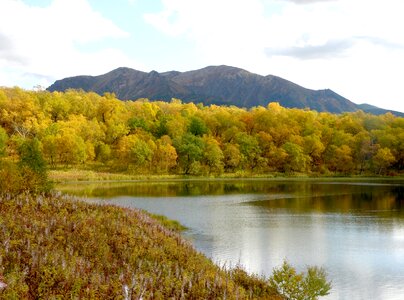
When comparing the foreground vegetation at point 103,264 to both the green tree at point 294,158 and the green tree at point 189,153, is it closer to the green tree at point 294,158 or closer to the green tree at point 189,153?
the green tree at point 189,153

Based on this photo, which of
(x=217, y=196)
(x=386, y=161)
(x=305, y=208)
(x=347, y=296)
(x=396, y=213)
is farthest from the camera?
(x=386, y=161)

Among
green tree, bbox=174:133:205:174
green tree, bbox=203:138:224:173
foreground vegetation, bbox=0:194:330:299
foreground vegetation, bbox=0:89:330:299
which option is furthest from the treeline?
foreground vegetation, bbox=0:194:330:299

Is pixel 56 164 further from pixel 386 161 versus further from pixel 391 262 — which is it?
pixel 391 262

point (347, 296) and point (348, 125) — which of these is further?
point (348, 125)

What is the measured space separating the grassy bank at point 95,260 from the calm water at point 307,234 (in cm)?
333

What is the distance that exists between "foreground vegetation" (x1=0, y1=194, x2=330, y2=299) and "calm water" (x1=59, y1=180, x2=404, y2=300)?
8.16ft

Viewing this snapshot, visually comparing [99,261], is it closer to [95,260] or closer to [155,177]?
[95,260]

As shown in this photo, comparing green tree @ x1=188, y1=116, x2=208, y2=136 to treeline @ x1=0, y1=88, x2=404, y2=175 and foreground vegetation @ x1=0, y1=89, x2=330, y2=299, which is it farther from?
foreground vegetation @ x1=0, y1=89, x2=330, y2=299

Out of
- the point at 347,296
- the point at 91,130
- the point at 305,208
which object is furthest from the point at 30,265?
the point at 91,130

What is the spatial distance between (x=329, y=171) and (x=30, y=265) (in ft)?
412

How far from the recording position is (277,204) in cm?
5819

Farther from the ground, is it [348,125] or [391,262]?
[348,125]

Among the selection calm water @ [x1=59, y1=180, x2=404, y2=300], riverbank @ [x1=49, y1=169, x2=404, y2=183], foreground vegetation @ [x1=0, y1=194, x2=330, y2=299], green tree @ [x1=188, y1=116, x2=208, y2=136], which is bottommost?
calm water @ [x1=59, y1=180, x2=404, y2=300]

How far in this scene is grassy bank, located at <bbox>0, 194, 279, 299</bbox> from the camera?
13.1m
